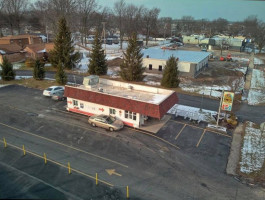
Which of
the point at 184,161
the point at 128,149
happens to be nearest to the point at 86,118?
the point at 128,149

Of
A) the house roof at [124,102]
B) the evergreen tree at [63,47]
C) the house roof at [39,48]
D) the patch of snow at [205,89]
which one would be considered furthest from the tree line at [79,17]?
the house roof at [124,102]

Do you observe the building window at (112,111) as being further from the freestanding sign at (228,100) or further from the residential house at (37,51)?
the residential house at (37,51)

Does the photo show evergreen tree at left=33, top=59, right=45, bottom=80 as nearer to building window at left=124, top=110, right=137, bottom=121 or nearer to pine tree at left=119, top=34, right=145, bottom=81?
pine tree at left=119, top=34, right=145, bottom=81

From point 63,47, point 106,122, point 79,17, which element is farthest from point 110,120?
point 79,17

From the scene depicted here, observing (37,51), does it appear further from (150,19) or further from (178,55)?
(150,19)

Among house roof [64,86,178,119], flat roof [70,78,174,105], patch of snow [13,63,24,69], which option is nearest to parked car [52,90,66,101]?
house roof [64,86,178,119]

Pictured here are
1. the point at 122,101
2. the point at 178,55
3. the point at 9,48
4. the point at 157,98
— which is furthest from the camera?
the point at 9,48
